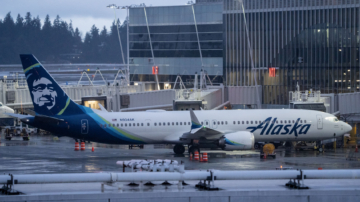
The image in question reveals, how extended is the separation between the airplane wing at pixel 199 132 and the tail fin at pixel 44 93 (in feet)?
28.4

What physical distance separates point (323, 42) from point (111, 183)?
54768 millimetres

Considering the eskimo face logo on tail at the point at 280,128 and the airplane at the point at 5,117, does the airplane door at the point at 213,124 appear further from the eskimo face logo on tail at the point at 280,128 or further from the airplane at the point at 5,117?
the airplane at the point at 5,117

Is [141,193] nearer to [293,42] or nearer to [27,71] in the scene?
[27,71]

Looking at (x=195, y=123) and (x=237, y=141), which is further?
(x=195, y=123)

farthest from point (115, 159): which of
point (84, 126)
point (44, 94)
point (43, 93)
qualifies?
point (43, 93)

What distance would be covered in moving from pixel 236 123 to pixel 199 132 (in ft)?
11.5

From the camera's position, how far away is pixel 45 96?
3728 cm

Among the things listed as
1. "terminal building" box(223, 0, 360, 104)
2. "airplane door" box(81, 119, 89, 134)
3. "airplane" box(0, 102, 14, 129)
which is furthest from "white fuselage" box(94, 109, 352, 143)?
"terminal building" box(223, 0, 360, 104)

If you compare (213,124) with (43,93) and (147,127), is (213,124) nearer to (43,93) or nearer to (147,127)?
(147,127)

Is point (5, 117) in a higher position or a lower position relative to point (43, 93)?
lower

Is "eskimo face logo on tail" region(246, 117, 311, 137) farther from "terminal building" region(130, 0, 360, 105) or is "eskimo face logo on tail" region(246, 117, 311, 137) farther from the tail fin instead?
"terminal building" region(130, 0, 360, 105)

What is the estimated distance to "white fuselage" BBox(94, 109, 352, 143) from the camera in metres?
39.0

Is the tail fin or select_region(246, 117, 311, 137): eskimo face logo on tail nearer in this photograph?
the tail fin

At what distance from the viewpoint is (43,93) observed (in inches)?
1467
